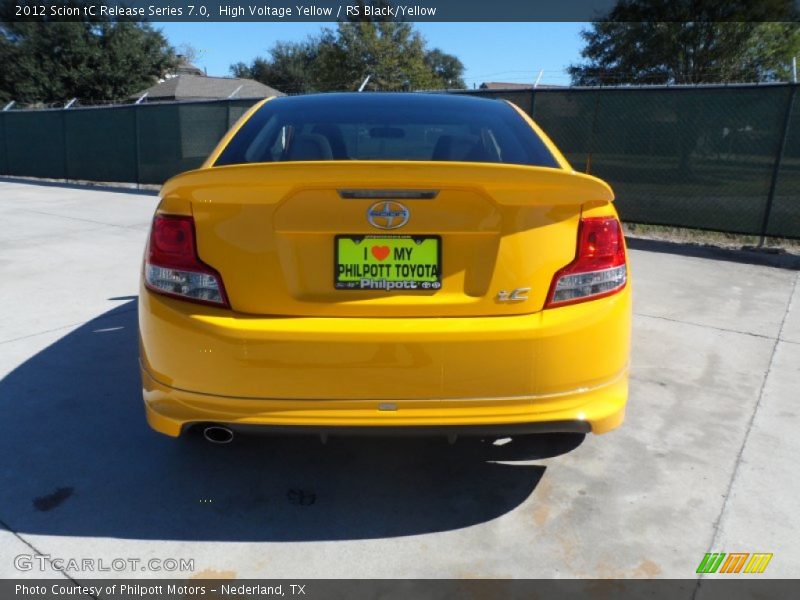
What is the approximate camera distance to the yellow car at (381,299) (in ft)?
7.05

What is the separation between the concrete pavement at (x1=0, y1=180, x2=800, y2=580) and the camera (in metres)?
2.31

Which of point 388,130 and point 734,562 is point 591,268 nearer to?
point 734,562

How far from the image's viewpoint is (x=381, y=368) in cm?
214

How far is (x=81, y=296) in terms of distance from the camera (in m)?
5.45

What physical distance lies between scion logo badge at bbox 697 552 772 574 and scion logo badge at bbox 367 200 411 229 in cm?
159

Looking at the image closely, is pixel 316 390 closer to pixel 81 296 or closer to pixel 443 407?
pixel 443 407

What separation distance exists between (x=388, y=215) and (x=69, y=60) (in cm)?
3774

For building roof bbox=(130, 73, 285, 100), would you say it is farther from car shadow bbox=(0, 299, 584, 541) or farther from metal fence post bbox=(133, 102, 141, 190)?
car shadow bbox=(0, 299, 584, 541)

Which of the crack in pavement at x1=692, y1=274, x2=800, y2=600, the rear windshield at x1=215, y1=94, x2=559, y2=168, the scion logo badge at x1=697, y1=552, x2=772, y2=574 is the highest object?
the rear windshield at x1=215, y1=94, x2=559, y2=168

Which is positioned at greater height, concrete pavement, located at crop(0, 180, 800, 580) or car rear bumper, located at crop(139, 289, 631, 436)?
car rear bumper, located at crop(139, 289, 631, 436)

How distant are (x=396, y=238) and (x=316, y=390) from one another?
0.57m

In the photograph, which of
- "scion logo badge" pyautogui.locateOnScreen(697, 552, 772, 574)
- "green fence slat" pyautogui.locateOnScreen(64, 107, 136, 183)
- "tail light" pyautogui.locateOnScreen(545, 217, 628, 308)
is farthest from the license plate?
"green fence slat" pyautogui.locateOnScreen(64, 107, 136, 183)

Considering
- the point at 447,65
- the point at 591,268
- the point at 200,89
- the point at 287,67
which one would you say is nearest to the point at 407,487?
the point at 591,268
